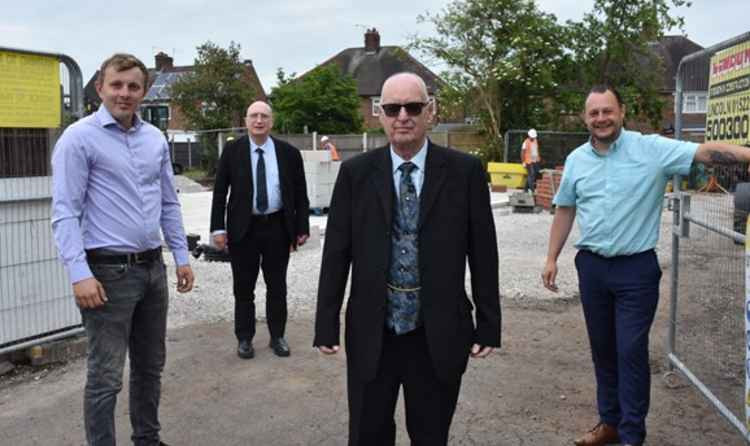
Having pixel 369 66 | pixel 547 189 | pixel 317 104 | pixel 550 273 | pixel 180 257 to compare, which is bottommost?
pixel 547 189

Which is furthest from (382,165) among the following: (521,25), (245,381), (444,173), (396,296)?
(521,25)

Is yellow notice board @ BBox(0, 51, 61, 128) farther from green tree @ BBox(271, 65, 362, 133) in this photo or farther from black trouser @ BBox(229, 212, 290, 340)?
green tree @ BBox(271, 65, 362, 133)

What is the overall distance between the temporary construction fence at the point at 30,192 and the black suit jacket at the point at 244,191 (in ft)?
4.12

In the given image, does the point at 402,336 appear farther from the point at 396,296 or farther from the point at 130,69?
the point at 130,69

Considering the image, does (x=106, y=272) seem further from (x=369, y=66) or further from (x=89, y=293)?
(x=369, y=66)

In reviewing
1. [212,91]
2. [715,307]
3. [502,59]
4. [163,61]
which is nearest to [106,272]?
[715,307]

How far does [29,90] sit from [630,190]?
14.1ft

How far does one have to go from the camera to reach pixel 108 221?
12.0 feet

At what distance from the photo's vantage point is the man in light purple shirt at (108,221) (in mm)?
3480

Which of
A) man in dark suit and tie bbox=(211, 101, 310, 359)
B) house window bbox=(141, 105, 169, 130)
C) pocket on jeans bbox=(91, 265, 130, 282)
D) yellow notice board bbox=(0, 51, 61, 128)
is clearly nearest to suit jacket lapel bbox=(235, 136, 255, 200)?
man in dark suit and tie bbox=(211, 101, 310, 359)

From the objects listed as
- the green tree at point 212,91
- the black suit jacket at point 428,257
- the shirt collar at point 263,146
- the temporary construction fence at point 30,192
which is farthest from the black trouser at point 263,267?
the green tree at point 212,91

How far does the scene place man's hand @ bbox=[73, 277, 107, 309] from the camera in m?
3.42

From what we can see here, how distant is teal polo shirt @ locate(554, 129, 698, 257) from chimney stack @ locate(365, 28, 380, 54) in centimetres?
5732

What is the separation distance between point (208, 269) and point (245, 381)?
4686 mm
